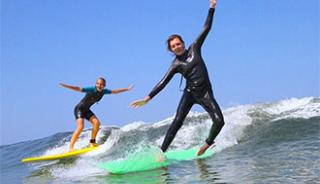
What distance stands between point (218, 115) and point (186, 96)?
71 cm

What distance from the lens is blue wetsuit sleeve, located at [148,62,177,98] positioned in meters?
7.18

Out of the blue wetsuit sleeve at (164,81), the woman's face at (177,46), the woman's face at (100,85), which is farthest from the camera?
the woman's face at (100,85)

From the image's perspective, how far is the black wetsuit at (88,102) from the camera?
36.5ft

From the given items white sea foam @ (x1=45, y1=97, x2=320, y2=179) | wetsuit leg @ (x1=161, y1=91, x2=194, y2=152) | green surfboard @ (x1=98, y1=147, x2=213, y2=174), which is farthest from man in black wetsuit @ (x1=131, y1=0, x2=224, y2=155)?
white sea foam @ (x1=45, y1=97, x2=320, y2=179)

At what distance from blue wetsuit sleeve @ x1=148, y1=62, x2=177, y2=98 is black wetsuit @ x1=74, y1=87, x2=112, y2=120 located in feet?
13.5

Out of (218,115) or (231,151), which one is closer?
(218,115)

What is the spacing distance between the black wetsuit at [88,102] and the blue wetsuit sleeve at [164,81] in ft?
13.5

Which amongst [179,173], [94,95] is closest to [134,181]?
[179,173]

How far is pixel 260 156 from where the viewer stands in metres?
7.38

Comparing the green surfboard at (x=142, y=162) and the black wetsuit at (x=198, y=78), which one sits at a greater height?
the black wetsuit at (x=198, y=78)

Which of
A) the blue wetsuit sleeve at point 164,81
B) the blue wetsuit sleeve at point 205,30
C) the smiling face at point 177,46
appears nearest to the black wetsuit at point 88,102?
the blue wetsuit sleeve at point 164,81

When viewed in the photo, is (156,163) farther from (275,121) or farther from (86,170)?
(275,121)

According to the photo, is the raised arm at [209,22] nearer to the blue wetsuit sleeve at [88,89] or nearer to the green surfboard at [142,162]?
the green surfboard at [142,162]

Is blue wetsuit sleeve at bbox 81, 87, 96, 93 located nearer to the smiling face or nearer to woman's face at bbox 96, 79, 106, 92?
woman's face at bbox 96, 79, 106, 92
